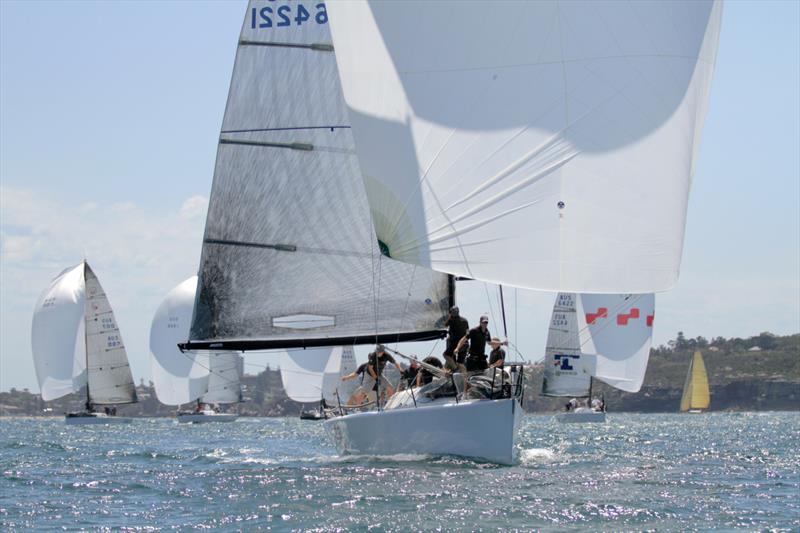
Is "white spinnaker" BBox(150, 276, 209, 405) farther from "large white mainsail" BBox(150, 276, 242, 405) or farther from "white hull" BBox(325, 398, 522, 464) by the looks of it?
"white hull" BBox(325, 398, 522, 464)

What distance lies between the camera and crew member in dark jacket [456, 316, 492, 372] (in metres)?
17.9

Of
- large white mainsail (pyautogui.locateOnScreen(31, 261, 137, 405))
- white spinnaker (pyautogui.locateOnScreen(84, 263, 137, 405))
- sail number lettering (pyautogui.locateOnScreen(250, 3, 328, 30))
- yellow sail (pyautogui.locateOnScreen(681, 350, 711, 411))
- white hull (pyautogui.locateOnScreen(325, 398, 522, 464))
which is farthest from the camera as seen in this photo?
yellow sail (pyautogui.locateOnScreen(681, 350, 711, 411))

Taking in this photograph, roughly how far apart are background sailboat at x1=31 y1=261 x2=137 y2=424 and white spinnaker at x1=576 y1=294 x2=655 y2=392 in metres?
21.7

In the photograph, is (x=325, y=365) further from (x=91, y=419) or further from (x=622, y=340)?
(x=622, y=340)

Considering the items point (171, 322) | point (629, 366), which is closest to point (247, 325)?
point (629, 366)

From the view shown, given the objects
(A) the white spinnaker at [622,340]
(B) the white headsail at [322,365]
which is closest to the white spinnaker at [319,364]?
(B) the white headsail at [322,365]

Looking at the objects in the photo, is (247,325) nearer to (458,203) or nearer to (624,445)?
(458,203)

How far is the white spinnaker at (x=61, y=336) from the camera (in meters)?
56.8

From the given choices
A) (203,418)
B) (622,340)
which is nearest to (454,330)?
(622,340)

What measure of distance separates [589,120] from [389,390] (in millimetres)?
6372

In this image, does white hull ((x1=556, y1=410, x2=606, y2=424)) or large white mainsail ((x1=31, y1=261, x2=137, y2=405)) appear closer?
white hull ((x1=556, y1=410, x2=606, y2=424))

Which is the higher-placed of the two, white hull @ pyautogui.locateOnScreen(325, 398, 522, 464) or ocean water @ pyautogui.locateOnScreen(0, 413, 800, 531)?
white hull @ pyautogui.locateOnScreen(325, 398, 522, 464)

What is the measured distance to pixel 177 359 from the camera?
6047 cm

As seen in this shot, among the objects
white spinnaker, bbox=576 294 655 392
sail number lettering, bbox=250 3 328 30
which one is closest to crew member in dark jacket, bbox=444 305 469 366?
sail number lettering, bbox=250 3 328 30
